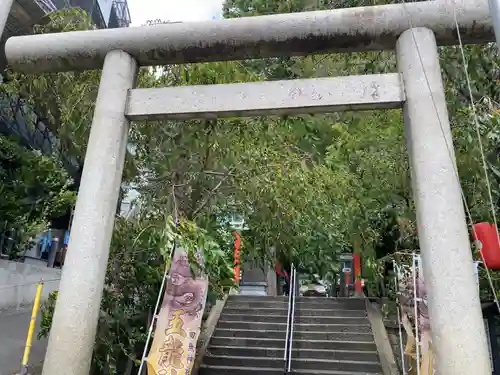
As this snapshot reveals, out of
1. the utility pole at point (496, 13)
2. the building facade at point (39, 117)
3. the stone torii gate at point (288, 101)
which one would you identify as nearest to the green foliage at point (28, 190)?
the building facade at point (39, 117)

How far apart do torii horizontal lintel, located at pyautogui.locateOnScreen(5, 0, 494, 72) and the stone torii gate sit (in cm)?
1

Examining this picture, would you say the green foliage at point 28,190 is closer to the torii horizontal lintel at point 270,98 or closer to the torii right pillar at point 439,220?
the torii horizontal lintel at point 270,98

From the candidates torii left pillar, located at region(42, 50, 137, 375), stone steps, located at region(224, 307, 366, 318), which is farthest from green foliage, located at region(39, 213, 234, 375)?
stone steps, located at region(224, 307, 366, 318)

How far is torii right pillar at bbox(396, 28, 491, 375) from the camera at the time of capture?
3033mm

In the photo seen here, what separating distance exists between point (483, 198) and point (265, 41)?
3959mm

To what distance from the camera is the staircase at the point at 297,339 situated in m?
6.86

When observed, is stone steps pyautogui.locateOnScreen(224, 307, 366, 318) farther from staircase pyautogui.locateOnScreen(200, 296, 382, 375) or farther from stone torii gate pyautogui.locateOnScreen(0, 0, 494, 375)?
stone torii gate pyautogui.locateOnScreen(0, 0, 494, 375)

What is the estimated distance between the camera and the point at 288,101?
3852 mm

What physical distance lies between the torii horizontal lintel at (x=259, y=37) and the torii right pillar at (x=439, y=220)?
23 centimetres

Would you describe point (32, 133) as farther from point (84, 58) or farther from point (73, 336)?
point (73, 336)

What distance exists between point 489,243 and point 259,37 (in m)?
3.67

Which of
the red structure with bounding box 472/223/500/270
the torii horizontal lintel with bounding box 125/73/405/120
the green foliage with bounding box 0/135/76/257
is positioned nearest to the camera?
the torii horizontal lintel with bounding box 125/73/405/120

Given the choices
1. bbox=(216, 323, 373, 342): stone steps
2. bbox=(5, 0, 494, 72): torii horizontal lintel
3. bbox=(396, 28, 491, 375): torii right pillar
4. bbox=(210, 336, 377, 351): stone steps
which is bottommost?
bbox=(210, 336, 377, 351): stone steps

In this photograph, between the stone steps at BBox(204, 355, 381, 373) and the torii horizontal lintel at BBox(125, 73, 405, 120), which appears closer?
the torii horizontal lintel at BBox(125, 73, 405, 120)
